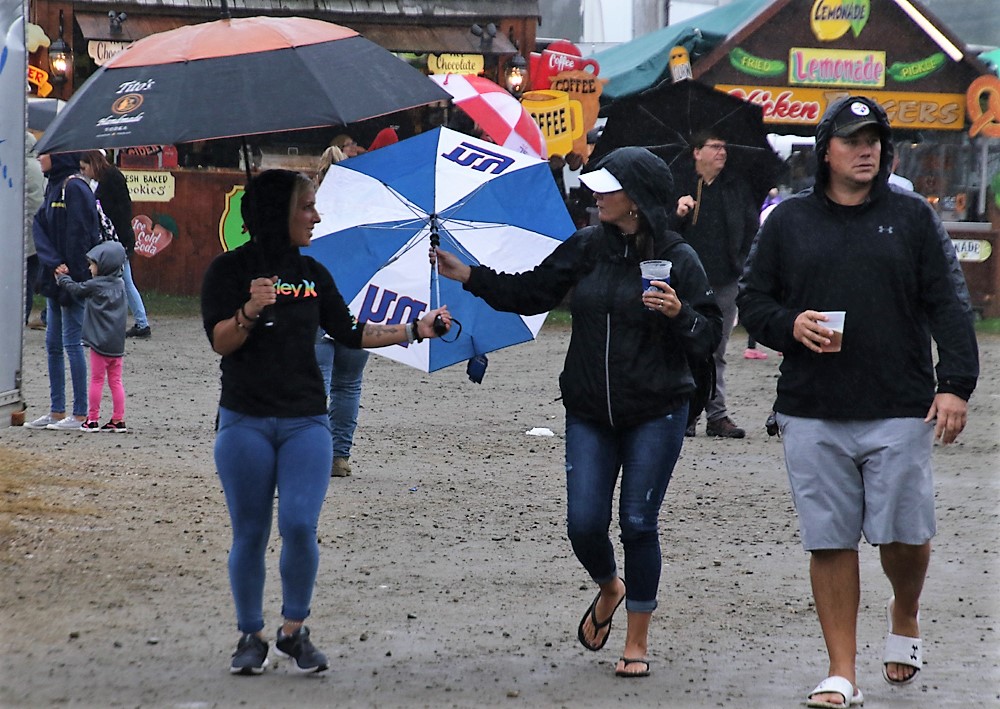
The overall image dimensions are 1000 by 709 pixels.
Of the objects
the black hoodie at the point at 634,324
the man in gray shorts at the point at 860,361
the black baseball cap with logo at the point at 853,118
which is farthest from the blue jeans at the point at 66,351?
the black baseball cap with logo at the point at 853,118

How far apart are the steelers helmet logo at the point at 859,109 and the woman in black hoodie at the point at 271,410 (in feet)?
6.03

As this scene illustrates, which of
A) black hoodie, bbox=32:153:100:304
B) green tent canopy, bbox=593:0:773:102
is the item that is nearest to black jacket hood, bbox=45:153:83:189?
black hoodie, bbox=32:153:100:304

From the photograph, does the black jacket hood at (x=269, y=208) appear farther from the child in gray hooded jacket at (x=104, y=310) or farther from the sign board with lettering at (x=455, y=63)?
the sign board with lettering at (x=455, y=63)

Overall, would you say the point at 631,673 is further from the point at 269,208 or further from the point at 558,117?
the point at 558,117

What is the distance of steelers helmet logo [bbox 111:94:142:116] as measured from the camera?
4.86 m

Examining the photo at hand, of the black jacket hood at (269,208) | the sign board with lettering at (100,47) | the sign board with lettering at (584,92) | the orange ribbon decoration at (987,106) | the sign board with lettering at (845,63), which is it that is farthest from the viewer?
the sign board with lettering at (845,63)

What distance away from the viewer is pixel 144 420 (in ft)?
34.9

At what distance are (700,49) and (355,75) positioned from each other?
15.2m

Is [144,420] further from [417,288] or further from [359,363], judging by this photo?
[417,288]

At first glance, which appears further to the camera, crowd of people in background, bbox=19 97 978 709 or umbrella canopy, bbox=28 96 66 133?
umbrella canopy, bbox=28 96 66 133

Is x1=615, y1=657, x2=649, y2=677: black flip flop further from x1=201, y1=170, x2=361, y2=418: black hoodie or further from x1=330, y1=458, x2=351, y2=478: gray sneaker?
x1=330, y1=458, x2=351, y2=478: gray sneaker

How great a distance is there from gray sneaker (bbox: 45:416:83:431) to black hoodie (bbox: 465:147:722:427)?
5757mm

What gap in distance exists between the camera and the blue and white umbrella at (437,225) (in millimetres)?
6020

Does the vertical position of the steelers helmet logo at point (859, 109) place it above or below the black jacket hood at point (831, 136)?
above
